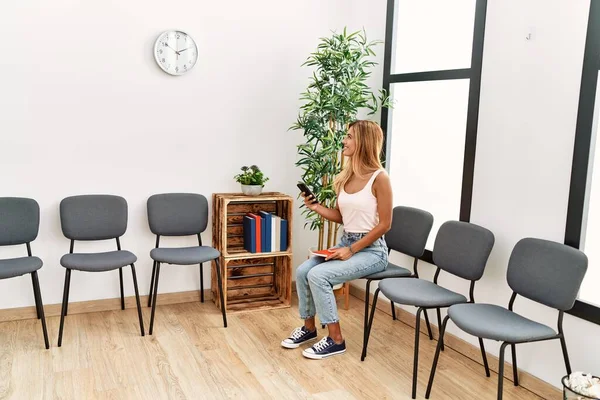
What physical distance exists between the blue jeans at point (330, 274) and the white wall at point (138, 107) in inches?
46.4

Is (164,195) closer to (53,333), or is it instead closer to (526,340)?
(53,333)

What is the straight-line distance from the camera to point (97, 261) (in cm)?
332

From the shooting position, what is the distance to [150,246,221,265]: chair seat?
3472mm

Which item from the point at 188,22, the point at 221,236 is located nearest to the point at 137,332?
the point at 221,236

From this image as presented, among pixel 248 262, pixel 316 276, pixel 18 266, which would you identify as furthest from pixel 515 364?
pixel 18 266

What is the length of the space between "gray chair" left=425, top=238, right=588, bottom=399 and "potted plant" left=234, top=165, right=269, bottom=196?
175cm

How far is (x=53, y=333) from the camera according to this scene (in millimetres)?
3412

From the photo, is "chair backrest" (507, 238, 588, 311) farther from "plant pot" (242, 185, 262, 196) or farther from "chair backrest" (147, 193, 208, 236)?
"chair backrest" (147, 193, 208, 236)

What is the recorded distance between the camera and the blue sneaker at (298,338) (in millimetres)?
3277

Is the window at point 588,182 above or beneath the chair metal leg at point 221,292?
above

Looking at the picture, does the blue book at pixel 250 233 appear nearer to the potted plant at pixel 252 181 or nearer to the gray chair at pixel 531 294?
the potted plant at pixel 252 181

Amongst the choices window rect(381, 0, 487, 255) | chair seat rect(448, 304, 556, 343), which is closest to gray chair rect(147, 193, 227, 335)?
window rect(381, 0, 487, 255)

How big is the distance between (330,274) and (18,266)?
1.81m

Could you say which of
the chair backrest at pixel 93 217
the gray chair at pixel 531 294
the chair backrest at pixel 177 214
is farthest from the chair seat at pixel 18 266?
the gray chair at pixel 531 294
